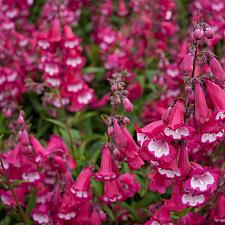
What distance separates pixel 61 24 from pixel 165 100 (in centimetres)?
123

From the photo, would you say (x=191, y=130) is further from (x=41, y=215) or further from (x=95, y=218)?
(x=41, y=215)

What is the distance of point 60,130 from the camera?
5090mm

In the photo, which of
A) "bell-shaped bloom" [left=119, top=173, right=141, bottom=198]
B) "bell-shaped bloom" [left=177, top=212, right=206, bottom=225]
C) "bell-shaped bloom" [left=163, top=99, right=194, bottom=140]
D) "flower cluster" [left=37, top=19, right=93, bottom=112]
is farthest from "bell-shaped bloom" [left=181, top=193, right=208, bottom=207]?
"flower cluster" [left=37, top=19, right=93, bottom=112]

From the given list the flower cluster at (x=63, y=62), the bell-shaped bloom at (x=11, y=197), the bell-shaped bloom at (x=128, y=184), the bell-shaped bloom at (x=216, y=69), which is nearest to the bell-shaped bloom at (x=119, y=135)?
the bell-shaped bloom at (x=128, y=184)

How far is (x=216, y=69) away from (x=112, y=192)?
3.76 ft

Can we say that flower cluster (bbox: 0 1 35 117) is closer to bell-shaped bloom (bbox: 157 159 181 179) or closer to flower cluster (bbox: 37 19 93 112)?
flower cluster (bbox: 37 19 93 112)

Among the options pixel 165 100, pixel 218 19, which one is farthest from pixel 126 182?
pixel 218 19

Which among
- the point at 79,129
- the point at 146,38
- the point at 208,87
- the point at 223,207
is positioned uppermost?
the point at 208,87

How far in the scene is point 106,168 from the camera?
354cm

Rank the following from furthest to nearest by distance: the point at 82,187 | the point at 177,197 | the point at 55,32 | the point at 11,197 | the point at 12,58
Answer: the point at 12,58
the point at 55,32
the point at 11,197
the point at 82,187
the point at 177,197

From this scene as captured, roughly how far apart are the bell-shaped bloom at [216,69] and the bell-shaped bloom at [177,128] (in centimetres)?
28

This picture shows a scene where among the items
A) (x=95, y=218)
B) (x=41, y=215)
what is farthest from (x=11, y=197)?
(x=95, y=218)

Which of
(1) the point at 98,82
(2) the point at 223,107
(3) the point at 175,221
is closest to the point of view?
(2) the point at 223,107

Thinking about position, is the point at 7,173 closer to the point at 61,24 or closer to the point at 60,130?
the point at 60,130
